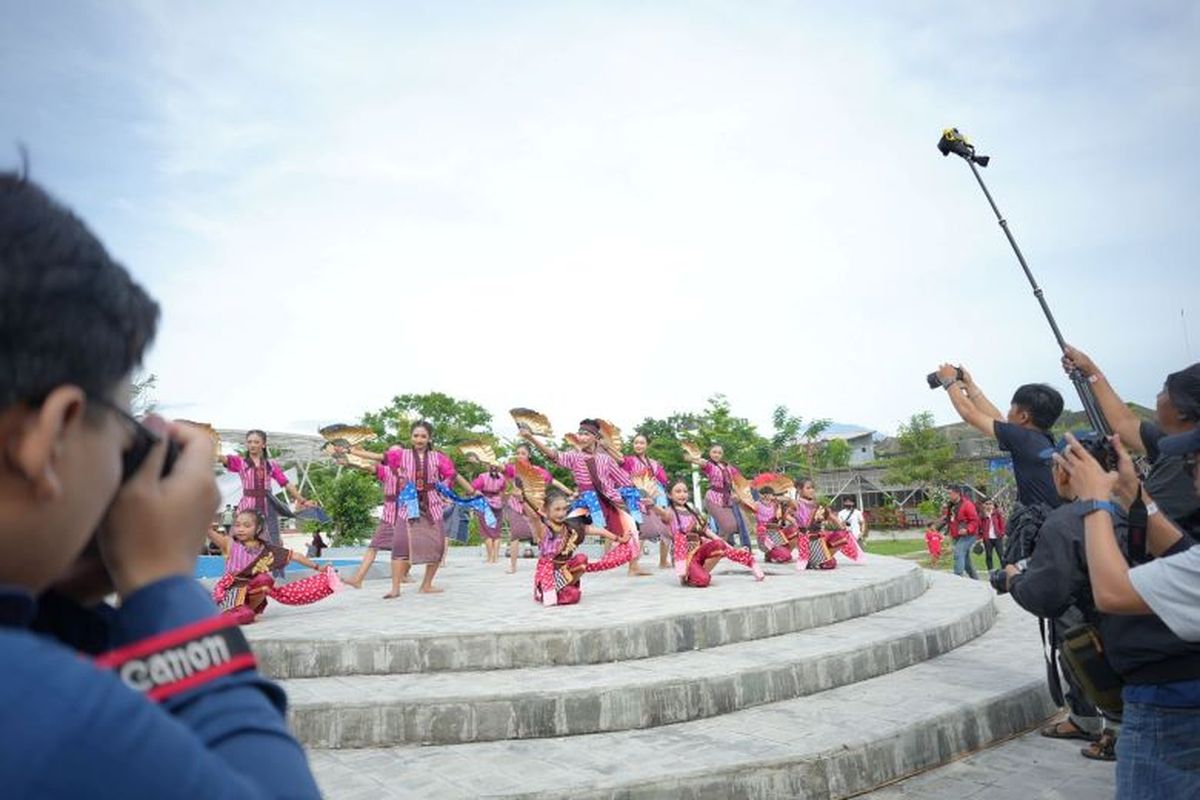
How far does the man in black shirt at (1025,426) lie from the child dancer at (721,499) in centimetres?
719

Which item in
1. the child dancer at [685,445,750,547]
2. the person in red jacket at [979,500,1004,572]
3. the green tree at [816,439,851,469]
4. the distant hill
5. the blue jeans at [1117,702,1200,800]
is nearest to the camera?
the blue jeans at [1117,702,1200,800]

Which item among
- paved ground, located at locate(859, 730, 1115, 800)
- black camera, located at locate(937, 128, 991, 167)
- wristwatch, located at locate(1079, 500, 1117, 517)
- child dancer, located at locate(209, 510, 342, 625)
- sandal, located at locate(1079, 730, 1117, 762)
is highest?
black camera, located at locate(937, 128, 991, 167)

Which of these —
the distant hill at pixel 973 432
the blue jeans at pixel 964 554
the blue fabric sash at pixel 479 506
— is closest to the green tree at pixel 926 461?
the distant hill at pixel 973 432

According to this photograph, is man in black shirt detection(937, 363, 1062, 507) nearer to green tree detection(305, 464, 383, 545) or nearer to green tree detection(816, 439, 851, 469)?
green tree detection(305, 464, 383, 545)

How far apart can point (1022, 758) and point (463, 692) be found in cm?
361

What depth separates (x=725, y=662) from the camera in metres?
5.42

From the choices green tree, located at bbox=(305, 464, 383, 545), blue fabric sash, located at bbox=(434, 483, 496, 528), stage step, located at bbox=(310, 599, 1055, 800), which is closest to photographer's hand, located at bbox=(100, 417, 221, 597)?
stage step, located at bbox=(310, 599, 1055, 800)

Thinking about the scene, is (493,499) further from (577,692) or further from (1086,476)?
(1086,476)

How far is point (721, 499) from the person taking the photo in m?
11.6

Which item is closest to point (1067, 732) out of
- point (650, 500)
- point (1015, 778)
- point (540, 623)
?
point (1015, 778)

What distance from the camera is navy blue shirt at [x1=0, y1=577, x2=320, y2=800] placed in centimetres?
58

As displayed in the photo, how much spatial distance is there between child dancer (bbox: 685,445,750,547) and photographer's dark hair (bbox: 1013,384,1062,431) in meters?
7.36

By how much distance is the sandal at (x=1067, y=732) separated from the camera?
4738 millimetres

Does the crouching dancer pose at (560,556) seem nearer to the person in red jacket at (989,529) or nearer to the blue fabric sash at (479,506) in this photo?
the blue fabric sash at (479,506)
